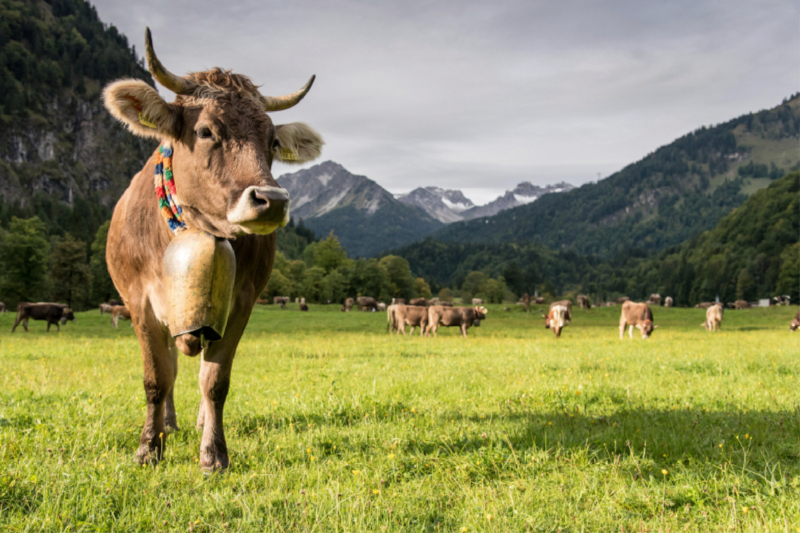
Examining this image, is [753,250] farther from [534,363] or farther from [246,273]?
[246,273]

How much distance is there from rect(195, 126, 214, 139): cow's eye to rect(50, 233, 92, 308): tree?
79860mm

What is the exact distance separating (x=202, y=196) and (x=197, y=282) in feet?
2.52

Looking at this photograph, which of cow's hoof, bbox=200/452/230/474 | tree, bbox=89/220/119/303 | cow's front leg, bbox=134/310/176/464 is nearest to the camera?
cow's hoof, bbox=200/452/230/474

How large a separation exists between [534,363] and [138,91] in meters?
11.0

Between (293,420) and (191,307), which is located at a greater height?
(191,307)

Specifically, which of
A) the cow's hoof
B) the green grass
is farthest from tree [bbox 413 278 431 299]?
the cow's hoof

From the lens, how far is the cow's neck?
4.54m

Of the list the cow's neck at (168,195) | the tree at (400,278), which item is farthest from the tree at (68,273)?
the cow's neck at (168,195)

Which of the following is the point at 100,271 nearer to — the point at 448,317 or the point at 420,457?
the point at 448,317

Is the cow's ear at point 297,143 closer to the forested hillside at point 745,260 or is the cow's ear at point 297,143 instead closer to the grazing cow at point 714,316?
the grazing cow at point 714,316

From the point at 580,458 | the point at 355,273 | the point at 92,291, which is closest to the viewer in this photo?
the point at 580,458

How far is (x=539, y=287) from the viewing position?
17788 cm

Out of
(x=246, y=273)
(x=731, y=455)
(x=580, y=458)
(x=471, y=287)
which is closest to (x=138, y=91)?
(x=246, y=273)

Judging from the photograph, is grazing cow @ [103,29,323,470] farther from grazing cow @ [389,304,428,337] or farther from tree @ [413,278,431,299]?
tree @ [413,278,431,299]
